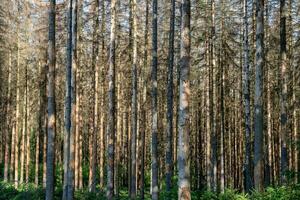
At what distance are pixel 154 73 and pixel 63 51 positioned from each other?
13730mm

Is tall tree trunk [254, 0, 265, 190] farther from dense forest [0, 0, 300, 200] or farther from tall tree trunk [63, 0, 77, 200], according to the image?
tall tree trunk [63, 0, 77, 200]

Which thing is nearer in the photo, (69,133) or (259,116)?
(259,116)

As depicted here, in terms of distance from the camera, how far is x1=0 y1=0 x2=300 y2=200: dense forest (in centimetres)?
1193

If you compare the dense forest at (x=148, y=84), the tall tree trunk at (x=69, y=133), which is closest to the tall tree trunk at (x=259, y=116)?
the dense forest at (x=148, y=84)

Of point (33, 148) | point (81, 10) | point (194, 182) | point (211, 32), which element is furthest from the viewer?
point (33, 148)

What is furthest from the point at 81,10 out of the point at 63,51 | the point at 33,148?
the point at 33,148

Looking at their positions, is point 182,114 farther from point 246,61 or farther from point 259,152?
point 246,61

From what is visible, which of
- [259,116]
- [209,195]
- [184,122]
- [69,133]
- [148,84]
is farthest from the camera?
[148,84]

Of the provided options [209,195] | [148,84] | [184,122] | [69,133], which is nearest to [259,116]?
[209,195]

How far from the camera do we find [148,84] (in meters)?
25.4

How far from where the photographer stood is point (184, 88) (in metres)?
8.34

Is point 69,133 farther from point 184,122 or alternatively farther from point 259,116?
point 184,122

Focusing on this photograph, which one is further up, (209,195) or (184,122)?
(184,122)

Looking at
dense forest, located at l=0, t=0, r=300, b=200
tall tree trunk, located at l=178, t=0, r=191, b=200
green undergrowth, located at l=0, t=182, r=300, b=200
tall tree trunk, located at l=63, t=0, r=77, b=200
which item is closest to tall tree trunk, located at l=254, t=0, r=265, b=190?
dense forest, located at l=0, t=0, r=300, b=200
